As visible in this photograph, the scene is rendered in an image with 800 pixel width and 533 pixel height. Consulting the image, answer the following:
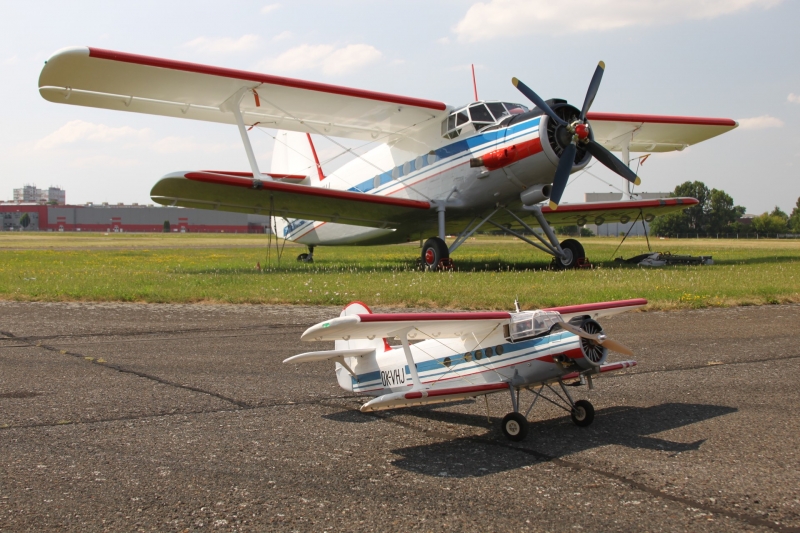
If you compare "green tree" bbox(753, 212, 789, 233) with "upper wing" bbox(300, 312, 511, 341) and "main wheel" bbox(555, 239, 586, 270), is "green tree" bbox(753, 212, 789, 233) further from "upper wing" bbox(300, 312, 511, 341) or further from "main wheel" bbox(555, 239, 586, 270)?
"upper wing" bbox(300, 312, 511, 341)

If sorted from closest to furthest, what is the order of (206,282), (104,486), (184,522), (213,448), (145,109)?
(184,522), (104,486), (213,448), (206,282), (145,109)

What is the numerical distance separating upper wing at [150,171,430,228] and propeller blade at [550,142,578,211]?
469 cm

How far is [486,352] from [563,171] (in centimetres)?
1304

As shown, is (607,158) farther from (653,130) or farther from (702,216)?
(702,216)

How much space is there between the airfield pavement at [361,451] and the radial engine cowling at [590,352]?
669 mm

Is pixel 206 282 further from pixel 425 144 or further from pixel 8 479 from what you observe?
pixel 8 479

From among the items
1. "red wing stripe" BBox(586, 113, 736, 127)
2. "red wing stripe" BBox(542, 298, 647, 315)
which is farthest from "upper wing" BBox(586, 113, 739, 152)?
"red wing stripe" BBox(542, 298, 647, 315)

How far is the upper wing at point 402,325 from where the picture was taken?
5555 millimetres

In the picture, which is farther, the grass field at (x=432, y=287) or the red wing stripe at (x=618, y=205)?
the red wing stripe at (x=618, y=205)

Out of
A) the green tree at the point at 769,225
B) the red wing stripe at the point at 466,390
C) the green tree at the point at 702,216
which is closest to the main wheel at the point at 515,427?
the red wing stripe at the point at 466,390

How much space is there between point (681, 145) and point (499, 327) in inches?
967

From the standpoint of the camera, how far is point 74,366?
29.4 ft

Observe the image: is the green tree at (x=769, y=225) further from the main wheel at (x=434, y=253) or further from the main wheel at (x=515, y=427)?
the main wheel at (x=515, y=427)

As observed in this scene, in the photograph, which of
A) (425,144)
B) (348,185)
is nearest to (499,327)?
(425,144)
